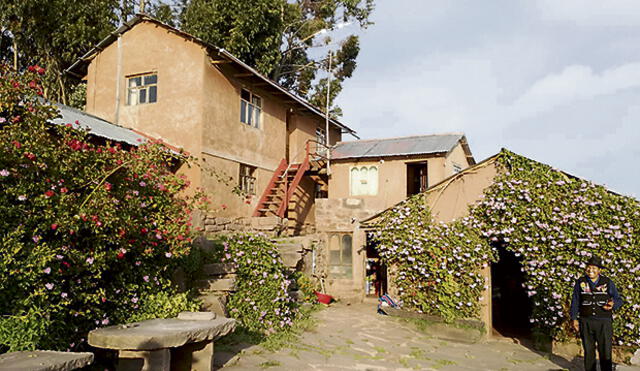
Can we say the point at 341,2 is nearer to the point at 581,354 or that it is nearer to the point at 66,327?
the point at 581,354

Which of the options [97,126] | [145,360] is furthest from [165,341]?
[97,126]

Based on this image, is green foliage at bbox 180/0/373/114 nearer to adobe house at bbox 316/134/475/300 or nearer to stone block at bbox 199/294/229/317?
adobe house at bbox 316/134/475/300

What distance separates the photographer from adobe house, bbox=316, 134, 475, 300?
13.9 m

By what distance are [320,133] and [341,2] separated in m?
9.30

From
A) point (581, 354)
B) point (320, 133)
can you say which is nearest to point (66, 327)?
point (581, 354)

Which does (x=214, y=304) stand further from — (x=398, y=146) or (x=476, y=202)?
(x=398, y=146)

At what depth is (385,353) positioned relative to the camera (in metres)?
7.43

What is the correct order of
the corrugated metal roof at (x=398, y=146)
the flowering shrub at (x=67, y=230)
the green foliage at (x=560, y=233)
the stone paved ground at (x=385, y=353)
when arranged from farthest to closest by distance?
the corrugated metal roof at (x=398, y=146) < the green foliage at (x=560, y=233) < the stone paved ground at (x=385, y=353) < the flowering shrub at (x=67, y=230)

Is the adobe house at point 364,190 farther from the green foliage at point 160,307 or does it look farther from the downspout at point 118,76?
the green foliage at point 160,307

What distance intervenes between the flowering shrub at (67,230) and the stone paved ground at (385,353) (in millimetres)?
1727

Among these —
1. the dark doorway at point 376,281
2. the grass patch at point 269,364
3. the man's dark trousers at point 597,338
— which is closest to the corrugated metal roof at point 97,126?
the grass patch at point 269,364

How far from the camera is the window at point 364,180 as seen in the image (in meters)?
15.0

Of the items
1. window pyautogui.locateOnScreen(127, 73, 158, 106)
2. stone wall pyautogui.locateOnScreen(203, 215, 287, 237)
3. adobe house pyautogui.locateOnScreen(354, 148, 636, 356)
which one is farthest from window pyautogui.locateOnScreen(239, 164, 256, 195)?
adobe house pyautogui.locateOnScreen(354, 148, 636, 356)

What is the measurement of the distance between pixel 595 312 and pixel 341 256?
345 inches
